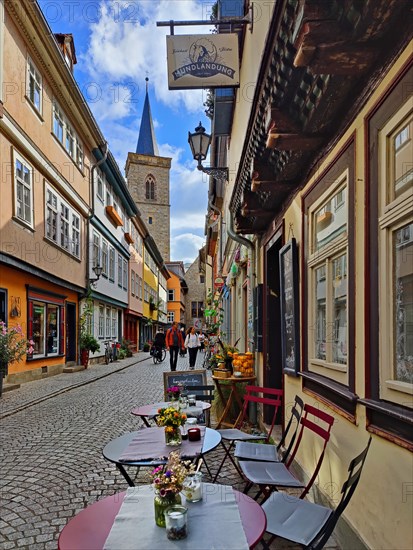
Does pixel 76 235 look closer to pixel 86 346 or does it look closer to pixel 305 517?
pixel 86 346

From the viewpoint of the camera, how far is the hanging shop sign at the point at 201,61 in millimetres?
5699

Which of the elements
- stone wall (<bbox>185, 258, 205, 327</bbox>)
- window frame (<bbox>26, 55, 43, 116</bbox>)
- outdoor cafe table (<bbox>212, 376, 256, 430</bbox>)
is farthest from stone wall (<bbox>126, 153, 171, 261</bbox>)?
outdoor cafe table (<bbox>212, 376, 256, 430</bbox>)

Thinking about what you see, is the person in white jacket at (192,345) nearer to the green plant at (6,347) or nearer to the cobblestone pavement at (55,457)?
the cobblestone pavement at (55,457)

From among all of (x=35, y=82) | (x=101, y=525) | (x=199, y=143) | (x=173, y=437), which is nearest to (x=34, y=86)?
(x=35, y=82)

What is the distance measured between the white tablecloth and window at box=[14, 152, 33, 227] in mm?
10037

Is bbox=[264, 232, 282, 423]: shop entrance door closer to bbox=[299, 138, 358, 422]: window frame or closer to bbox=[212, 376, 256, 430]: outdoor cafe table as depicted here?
bbox=[212, 376, 256, 430]: outdoor cafe table

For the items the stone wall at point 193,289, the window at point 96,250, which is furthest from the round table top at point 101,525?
the stone wall at point 193,289

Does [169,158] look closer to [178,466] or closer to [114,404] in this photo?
[114,404]

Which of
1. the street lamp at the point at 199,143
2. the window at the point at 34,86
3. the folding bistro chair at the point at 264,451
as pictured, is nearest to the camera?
the folding bistro chair at the point at 264,451

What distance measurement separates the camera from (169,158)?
186 feet

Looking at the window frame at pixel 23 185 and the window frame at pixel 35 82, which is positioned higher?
the window frame at pixel 35 82

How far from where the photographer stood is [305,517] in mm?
2580

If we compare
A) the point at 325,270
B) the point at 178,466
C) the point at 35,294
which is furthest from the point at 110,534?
the point at 35,294

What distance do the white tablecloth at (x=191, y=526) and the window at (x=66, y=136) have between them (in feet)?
43.5
